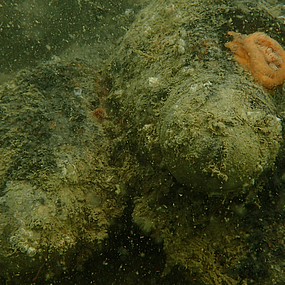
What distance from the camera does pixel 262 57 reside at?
2.25 metres

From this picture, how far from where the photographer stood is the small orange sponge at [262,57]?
2221 millimetres

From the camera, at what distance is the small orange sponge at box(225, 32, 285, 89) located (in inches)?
87.4

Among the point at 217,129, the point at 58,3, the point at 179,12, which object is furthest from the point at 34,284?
the point at 58,3

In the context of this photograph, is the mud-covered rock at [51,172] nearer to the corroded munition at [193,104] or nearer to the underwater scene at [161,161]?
the underwater scene at [161,161]

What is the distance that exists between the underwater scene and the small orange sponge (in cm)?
1

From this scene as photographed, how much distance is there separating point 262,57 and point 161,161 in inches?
55.0

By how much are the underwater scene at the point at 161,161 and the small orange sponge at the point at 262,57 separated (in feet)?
0.04

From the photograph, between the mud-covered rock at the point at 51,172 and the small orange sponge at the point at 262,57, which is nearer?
the mud-covered rock at the point at 51,172

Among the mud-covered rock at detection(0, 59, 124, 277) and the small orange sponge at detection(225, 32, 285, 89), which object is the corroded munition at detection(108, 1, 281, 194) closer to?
the small orange sponge at detection(225, 32, 285, 89)

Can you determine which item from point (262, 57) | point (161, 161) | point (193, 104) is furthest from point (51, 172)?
point (262, 57)

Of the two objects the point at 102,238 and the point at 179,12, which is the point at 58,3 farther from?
the point at 102,238

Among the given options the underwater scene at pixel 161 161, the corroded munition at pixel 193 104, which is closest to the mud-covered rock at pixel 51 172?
the underwater scene at pixel 161 161

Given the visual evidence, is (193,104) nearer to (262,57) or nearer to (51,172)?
(262,57)

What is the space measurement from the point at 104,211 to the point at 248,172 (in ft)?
4.89
